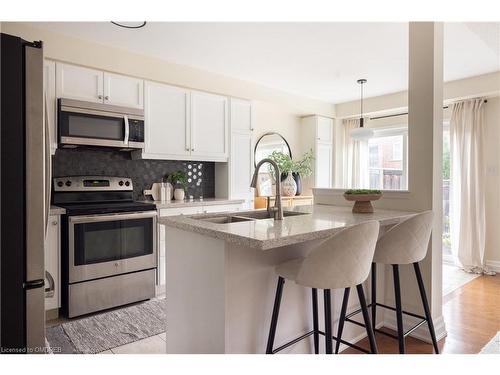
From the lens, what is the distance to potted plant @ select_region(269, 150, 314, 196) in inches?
200

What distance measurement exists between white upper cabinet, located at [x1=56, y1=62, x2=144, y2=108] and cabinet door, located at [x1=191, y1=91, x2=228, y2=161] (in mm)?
637

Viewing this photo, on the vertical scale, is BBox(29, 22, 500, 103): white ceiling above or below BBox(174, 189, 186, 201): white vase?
above

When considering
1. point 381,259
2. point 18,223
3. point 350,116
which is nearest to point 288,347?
point 381,259

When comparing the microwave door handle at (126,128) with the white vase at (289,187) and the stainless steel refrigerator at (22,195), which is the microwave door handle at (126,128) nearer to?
the stainless steel refrigerator at (22,195)

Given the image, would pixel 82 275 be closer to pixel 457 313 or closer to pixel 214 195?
pixel 214 195

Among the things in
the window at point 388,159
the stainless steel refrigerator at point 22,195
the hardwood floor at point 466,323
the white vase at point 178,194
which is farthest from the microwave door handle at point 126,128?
the window at point 388,159

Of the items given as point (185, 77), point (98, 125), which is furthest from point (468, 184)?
point (98, 125)

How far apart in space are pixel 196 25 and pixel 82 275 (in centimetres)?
227

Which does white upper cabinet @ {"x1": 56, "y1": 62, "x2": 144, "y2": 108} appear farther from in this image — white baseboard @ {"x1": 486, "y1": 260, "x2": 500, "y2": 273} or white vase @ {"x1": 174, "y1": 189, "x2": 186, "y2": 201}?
white baseboard @ {"x1": 486, "y1": 260, "x2": 500, "y2": 273}

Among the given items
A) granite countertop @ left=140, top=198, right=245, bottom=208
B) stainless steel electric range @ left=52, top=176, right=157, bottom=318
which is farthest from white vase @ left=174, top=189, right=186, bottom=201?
stainless steel electric range @ left=52, top=176, right=157, bottom=318

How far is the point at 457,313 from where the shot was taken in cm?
302

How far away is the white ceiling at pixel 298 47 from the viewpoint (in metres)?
2.92

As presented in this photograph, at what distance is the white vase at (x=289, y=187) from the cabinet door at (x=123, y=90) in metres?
2.43

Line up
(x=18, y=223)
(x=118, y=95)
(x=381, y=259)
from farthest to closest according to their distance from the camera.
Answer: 1. (x=118, y=95)
2. (x=381, y=259)
3. (x=18, y=223)
